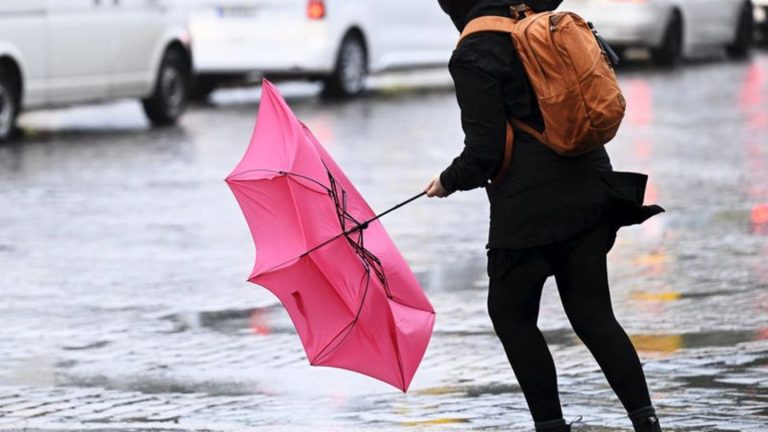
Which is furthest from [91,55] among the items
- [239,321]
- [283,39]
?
[239,321]

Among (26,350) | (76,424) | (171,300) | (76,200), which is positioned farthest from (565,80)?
(76,200)

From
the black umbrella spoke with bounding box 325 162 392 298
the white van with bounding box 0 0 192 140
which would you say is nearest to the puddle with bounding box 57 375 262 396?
the black umbrella spoke with bounding box 325 162 392 298

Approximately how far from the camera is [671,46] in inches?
1054

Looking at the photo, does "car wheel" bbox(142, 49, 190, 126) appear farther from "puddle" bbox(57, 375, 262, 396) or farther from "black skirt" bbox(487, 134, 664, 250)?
"black skirt" bbox(487, 134, 664, 250)

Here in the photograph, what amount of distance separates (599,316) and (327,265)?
2.67ft

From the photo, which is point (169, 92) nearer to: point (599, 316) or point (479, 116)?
point (599, 316)

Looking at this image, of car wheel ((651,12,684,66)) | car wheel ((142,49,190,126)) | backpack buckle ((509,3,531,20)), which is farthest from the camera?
car wheel ((651,12,684,66))

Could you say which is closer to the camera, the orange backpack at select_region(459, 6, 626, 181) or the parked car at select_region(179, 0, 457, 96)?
the orange backpack at select_region(459, 6, 626, 181)

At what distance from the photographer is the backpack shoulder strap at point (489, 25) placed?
5.12m

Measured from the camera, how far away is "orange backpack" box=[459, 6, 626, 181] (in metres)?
5.06

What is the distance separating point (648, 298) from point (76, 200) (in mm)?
5124

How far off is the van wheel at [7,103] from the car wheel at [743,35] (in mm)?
15816

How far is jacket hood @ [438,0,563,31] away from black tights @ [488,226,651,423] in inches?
25.6

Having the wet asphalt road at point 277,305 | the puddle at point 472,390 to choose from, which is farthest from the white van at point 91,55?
the puddle at point 472,390
